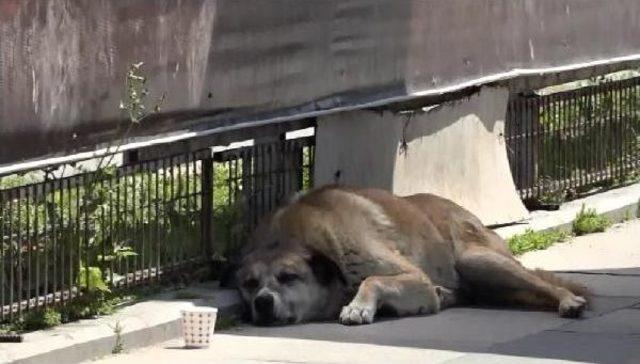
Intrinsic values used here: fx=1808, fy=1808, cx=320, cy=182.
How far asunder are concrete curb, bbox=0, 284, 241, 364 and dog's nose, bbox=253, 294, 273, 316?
256mm

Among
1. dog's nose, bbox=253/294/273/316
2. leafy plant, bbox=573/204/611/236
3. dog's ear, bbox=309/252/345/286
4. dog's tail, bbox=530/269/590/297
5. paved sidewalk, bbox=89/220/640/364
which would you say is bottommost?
paved sidewalk, bbox=89/220/640/364

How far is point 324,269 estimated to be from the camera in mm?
10875

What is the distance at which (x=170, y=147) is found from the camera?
1127cm

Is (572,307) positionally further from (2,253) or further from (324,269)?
(2,253)

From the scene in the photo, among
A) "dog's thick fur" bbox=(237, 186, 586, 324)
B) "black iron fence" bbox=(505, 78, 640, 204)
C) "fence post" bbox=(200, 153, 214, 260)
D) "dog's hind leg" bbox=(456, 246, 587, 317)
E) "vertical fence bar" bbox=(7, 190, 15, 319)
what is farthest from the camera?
"black iron fence" bbox=(505, 78, 640, 204)

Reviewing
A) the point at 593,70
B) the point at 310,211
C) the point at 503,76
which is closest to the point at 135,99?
the point at 310,211

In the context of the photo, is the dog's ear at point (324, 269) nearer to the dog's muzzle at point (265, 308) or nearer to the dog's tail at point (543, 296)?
the dog's muzzle at point (265, 308)

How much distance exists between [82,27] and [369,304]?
234 centimetres

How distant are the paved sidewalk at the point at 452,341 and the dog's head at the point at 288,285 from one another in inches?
5.0

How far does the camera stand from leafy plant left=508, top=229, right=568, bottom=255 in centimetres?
1345

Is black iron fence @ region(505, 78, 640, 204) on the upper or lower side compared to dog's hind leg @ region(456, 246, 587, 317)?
upper

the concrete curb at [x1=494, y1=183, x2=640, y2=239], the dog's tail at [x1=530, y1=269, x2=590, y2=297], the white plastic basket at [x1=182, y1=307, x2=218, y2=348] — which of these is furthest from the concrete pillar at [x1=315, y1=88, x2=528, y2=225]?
the white plastic basket at [x1=182, y1=307, x2=218, y2=348]

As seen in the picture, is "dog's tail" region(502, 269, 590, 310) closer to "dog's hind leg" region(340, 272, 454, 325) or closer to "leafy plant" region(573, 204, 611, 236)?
"dog's hind leg" region(340, 272, 454, 325)

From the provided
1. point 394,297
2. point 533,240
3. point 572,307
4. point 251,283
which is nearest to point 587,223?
point 533,240
